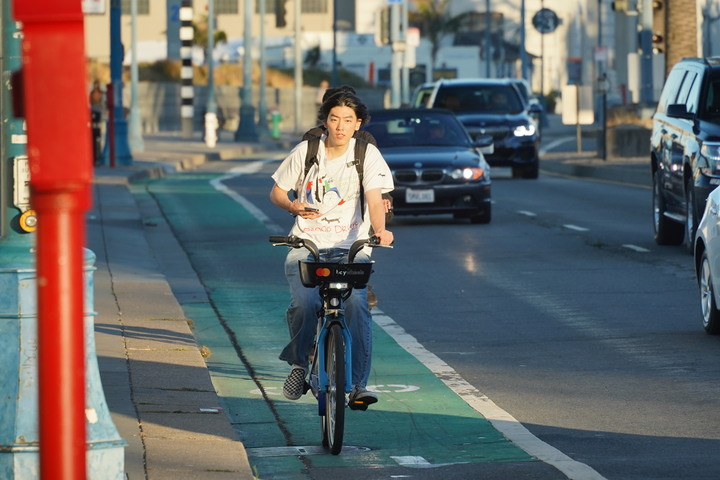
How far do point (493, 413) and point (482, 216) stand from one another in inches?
509

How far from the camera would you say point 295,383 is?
8.34 meters

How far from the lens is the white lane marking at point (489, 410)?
23.9ft

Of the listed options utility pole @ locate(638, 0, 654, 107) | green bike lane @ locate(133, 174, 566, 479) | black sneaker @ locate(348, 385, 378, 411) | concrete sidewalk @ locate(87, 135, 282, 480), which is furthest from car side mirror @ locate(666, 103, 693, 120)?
utility pole @ locate(638, 0, 654, 107)

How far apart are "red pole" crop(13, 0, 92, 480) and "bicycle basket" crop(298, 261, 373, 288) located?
440cm

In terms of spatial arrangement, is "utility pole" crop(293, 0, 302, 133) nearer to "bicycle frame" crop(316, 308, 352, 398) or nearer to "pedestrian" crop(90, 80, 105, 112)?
"pedestrian" crop(90, 80, 105, 112)

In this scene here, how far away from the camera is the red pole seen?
11.0ft

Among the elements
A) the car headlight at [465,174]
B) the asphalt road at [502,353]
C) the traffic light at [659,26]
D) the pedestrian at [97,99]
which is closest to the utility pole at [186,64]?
the pedestrian at [97,99]

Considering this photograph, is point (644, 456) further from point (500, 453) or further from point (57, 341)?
point (57, 341)

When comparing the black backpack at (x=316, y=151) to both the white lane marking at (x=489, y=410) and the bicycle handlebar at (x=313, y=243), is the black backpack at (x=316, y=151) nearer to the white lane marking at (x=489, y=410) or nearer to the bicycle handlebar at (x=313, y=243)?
the bicycle handlebar at (x=313, y=243)

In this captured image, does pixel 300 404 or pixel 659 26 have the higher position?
pixel 659 26

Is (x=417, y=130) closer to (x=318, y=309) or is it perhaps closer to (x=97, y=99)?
(x=318, y=309)

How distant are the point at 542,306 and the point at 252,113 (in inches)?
1870

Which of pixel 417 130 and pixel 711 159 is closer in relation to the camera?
pixel 711 159

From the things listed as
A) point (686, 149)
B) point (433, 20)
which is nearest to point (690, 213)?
point (686, 149)
